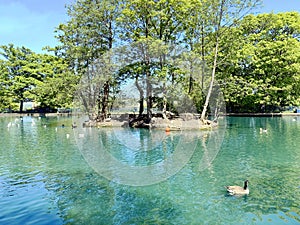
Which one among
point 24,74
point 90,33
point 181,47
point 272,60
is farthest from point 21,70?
point 272,60

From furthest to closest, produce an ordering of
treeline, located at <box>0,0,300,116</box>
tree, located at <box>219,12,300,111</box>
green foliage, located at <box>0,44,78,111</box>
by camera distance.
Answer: green foliage, located at <box>0,44,78,111</box> < tree, located at <box>219,12,300,111</box> < treeline, located at <box>0,0,300,116</box>

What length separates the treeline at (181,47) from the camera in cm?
3047

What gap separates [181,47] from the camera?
31.7 m

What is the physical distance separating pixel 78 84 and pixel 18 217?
28232 millimetres

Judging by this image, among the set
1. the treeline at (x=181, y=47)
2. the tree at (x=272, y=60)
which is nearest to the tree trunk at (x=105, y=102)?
the treeline at (x=181, y=47)

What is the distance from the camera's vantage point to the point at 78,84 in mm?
35156

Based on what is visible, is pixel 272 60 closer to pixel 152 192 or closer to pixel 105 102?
pixel 105 102

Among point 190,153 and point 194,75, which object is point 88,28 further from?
point 190,153

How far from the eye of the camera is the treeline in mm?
30469

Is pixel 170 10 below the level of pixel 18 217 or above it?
above

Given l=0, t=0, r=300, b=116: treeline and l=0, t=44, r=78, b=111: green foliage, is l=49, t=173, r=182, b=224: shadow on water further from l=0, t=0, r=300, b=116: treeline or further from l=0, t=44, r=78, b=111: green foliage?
l=0, t=44, r=78, b=111: green foliage

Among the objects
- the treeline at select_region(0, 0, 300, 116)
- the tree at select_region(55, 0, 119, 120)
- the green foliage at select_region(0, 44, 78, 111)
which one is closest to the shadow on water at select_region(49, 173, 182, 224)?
the treeline at select_region(0, 0, 300, 116)

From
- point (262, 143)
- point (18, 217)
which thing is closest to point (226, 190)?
point (18, 217)

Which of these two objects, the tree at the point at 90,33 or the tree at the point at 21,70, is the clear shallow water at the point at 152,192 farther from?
the tree at the point at 21,70
